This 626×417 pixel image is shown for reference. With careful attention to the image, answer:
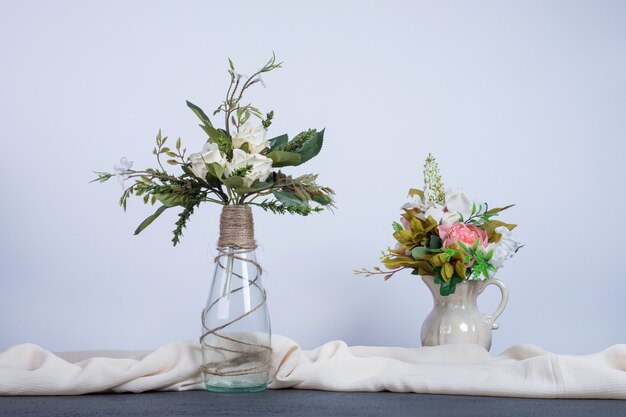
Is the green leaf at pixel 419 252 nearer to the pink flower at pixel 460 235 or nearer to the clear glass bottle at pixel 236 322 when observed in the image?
the pink flower at pixel 460 235

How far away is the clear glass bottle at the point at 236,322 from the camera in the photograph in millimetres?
1539

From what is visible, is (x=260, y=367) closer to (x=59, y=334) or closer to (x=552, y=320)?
(x=59, y=334)

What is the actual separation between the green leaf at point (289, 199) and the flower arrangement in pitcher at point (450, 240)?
41cm

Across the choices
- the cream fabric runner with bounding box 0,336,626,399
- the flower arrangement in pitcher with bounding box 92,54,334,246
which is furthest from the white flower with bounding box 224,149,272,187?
the cream fabric runner with bounding box 0,336,626,399

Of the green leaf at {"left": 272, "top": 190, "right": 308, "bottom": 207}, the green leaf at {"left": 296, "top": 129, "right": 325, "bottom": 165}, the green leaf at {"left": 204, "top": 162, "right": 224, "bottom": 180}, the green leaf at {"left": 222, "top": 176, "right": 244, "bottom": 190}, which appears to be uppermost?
the green leaf at {"left": 296, "top": 129, "right": 325, "bottom": 165}

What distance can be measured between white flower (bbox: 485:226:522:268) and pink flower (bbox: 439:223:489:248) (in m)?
0.03

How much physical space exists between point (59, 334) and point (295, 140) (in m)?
1.23

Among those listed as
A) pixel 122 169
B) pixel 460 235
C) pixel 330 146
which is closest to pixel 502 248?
pixel 460 235

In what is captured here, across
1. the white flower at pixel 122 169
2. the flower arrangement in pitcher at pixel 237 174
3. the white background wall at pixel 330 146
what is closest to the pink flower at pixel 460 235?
the flower arrangement in pitcher at pixel 237 174

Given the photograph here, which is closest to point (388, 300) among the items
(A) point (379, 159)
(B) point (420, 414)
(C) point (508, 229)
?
(A) point (379, 159)

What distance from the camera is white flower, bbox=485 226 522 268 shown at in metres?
1.92

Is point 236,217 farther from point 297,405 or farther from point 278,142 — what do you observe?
point 297,405

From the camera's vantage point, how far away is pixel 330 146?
2732 mm

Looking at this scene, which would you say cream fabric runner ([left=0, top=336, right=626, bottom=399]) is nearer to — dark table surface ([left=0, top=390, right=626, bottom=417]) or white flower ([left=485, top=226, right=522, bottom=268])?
dark table surface ([left=0, top=390, right=626, bottom=417])
